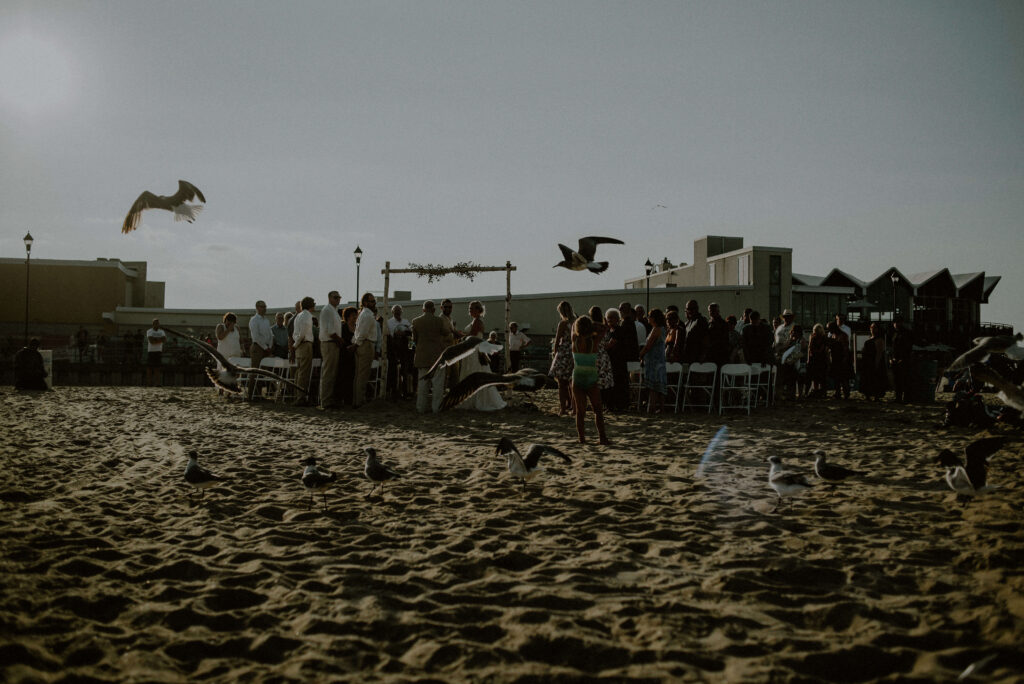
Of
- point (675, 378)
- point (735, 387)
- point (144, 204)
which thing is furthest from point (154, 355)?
point (735, 387)

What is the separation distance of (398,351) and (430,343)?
261 centimetres

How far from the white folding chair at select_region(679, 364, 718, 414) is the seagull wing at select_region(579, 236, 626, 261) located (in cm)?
251

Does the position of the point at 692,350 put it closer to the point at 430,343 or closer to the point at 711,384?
the point at 711,384

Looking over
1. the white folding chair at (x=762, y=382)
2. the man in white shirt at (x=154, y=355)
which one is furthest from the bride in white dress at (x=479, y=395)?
the man in white shirt at (x=154, y=355)

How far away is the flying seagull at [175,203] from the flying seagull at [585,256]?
436 centimetres

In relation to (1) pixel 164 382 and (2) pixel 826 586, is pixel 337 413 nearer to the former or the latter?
(2) pixel 826 586

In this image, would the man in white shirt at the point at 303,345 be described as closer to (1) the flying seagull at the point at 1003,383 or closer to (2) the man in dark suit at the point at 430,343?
(2) the man in dark suit at the point at 430,343

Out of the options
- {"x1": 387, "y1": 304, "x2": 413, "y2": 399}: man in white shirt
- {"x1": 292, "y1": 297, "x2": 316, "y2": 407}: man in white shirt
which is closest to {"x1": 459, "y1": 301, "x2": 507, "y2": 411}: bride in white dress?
{"x1": 387, "y1": 304, "x2": 413, "y2": 399}: man in white shirt

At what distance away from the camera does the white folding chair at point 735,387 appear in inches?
386

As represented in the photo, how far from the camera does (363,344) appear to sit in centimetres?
1077

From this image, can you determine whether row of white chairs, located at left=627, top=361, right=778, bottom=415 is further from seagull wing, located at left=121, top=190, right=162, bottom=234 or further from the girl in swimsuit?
Answer: seagull wing, located at left=121, top=190, right=162, bottom=234

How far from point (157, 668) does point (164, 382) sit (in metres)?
18.3

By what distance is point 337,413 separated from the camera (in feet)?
34.0

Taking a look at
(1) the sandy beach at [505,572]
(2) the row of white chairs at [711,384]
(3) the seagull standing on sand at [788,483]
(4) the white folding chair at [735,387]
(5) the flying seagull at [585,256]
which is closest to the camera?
(1) the sandy beach at [505,572]
